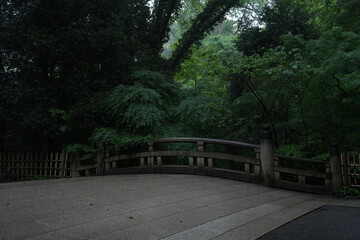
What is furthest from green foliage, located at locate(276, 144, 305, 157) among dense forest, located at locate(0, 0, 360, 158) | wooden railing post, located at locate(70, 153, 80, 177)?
wooden railing post, located at locate(70, 153, 80, 177)

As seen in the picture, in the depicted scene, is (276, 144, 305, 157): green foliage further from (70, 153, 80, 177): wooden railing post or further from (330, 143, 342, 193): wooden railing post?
(70, 153, 80, 177): wooden railing post

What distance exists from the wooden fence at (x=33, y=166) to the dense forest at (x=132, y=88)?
45 cm

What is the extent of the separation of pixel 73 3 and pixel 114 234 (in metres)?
9.69

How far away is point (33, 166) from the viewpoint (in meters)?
11.9

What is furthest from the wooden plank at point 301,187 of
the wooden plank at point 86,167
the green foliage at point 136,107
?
the wooden plank at point 86,167

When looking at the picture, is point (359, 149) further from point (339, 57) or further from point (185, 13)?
point (185, 13)

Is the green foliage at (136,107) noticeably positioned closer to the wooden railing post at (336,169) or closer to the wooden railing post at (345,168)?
the wooden railing post at (336,169)

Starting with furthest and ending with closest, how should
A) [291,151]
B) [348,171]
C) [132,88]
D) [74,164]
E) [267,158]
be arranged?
[74,164]
[132,88]
[291,151]
[267,158]
[348,171]

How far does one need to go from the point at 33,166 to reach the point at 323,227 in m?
11.6

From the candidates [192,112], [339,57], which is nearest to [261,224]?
[339,57]

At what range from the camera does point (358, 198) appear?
5977mm

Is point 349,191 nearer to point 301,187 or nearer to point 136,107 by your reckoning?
point 301,187

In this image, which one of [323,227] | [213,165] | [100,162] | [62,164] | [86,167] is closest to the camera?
[323,227]

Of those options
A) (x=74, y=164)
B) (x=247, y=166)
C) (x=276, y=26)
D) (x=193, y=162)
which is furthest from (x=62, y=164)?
(x=276, y=26)
